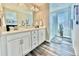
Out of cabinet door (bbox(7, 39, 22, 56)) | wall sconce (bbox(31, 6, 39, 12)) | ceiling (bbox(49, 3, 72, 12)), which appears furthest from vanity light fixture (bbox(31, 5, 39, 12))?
cabinet door (bbox(7, 39, 22, 56))

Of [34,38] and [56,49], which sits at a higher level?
[34,38]

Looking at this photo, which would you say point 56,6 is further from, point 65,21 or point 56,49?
point 56,49

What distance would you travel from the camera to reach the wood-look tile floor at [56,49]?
191cm

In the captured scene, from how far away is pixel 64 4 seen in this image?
1910 millimetres

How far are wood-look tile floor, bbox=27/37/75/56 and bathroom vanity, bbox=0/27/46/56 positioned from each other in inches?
3.7

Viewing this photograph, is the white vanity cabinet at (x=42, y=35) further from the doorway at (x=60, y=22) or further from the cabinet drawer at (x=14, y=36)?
the cabinet drawer at (x=14, y=36)

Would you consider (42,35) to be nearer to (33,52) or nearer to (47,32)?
(47,32)

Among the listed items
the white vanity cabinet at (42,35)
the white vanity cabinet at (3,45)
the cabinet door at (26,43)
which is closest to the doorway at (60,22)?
the white vanity cabinet at (42,35)

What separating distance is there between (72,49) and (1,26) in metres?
1.11

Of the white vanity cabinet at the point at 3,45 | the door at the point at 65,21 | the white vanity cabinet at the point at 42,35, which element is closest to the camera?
the white vanity cabinet at the point at 3,45

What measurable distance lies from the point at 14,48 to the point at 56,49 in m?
0.64

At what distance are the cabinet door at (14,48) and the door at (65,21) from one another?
25.1 inches

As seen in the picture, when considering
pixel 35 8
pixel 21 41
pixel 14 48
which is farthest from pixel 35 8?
pixel 14 48

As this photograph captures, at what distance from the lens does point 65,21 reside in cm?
189
